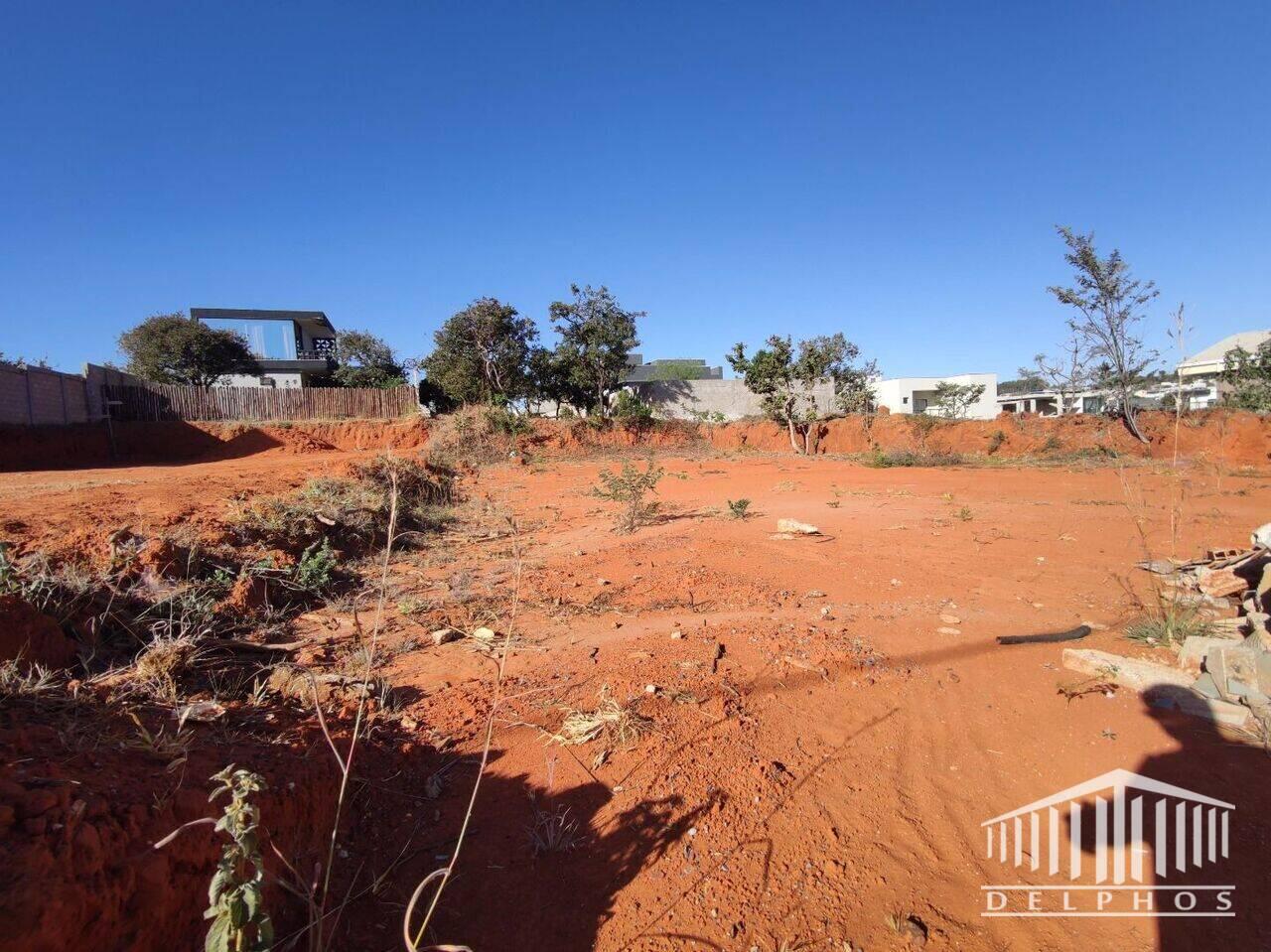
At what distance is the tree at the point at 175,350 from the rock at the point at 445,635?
100ft

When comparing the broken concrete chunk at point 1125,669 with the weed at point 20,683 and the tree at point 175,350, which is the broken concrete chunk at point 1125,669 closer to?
the weed at point 20,683

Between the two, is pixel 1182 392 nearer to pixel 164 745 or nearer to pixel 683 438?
pixel 683 438

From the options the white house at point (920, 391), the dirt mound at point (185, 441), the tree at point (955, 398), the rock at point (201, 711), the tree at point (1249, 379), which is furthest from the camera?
the white house at point (920, 391)

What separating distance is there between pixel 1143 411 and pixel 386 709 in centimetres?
2505

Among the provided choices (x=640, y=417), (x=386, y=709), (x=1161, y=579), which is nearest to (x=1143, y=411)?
(x=640, y=417)

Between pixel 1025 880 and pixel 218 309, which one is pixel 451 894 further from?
pixel 218 309

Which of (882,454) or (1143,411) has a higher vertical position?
(1143,411)

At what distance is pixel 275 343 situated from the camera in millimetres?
32094

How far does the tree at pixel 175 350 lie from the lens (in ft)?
86.7

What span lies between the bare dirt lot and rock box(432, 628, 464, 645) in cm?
8

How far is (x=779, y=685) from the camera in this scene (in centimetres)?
335

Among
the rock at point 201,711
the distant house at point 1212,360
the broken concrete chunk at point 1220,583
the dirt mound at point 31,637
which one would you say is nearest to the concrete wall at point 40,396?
the dirt mound at point 31,637

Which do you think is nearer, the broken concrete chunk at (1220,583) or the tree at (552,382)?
the broken concrete chunk at (1220,583)

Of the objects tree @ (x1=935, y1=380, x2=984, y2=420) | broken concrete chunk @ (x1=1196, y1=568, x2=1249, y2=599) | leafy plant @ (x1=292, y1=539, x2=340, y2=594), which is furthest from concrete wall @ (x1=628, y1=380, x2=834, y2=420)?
broken concrete chunk @ (x1=1196, y1=568, x2=1249, y2=599)
